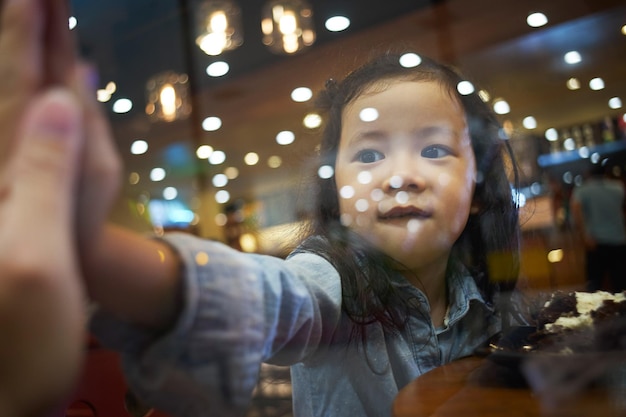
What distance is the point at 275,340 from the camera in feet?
1.26

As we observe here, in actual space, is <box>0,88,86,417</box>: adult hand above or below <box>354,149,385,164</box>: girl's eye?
below

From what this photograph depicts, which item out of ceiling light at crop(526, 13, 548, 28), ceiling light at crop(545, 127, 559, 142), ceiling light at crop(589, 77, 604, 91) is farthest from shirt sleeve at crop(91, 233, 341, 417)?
ceiling light at crop(589, 77, 604, 91)

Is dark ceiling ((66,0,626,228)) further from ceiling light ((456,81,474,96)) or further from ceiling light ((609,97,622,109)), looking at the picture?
ceiling light ((609,97,622,109))

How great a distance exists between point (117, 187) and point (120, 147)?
30 mm

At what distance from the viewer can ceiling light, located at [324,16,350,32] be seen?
0.64 meters

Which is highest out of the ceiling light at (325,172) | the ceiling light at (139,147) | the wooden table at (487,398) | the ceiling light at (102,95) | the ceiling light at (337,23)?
the ceiling light at (337,23)

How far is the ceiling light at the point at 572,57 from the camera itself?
1111 mm

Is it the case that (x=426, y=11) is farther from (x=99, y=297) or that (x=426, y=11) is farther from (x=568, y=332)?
(x=99, y=297)

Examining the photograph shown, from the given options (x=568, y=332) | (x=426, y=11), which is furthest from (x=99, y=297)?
(x=426, y=11)

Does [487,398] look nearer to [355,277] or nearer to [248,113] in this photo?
[355,277]

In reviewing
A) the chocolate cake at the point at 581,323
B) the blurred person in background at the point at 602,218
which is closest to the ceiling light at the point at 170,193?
the chocolate cake at the point at 581,323

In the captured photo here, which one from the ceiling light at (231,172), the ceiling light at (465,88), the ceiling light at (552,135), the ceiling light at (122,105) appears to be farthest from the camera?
the ceiling light at (552,135)

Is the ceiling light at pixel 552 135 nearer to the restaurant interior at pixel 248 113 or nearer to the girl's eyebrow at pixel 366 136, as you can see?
the restaurant interior at pixel 248 113

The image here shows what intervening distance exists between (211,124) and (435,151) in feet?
0.58
